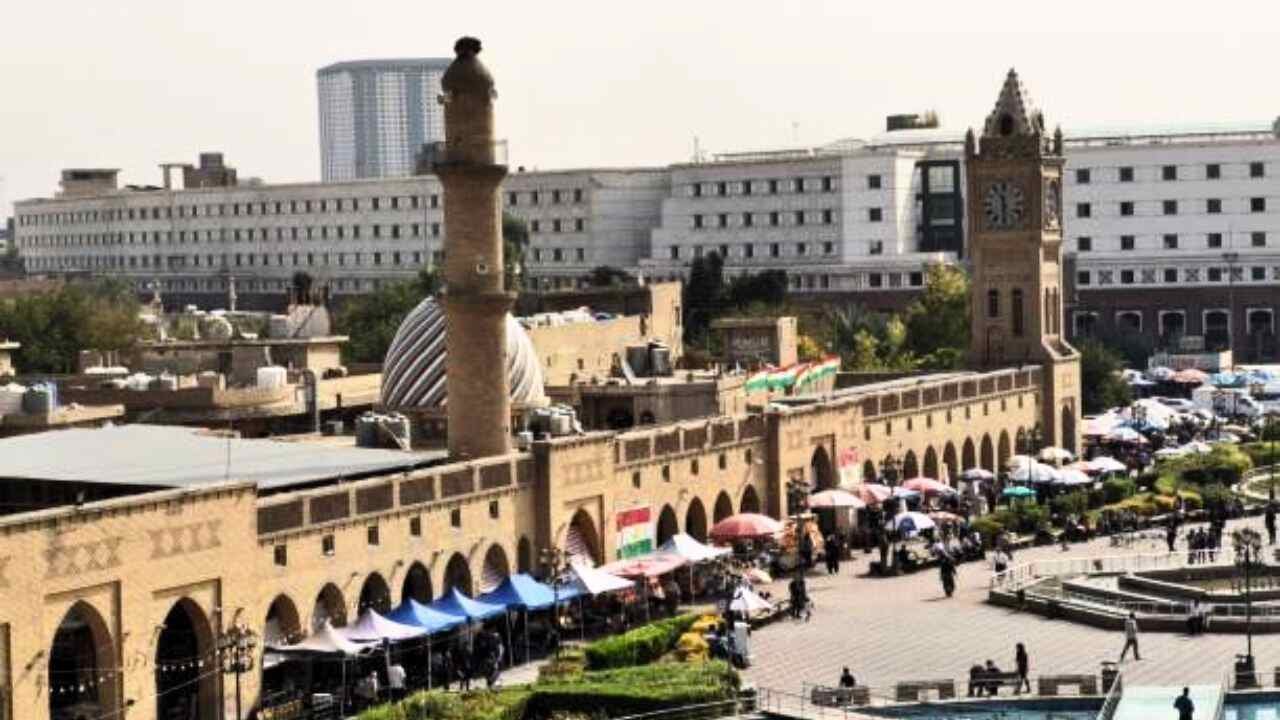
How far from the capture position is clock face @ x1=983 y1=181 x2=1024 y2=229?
9050cm

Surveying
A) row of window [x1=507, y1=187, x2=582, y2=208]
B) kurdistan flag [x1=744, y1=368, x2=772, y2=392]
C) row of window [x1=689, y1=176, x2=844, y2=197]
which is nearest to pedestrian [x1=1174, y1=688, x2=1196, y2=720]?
kurdistan flag [x1=744, y1=368, x2=772, y2=392]

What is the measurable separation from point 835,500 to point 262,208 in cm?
10494

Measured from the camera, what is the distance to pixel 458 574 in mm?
52312

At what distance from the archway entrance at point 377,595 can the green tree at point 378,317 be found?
66.1 meters

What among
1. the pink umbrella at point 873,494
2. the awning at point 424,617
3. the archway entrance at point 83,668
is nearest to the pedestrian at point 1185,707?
the awning at point 424,617

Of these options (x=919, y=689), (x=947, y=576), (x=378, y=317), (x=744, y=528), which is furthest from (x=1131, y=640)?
(x=378, y=317)

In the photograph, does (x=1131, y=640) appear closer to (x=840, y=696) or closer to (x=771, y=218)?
(x=840, y=696)

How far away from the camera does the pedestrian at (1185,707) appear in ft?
134

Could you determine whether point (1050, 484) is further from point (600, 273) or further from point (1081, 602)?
point (600, 273)

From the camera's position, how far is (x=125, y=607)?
138ft

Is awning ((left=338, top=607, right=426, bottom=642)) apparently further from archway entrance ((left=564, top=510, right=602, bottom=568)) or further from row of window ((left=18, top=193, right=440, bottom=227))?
row of window ((left=18, top=193, right=440, bottom=227))

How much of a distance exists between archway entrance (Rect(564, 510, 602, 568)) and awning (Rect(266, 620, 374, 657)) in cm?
1089

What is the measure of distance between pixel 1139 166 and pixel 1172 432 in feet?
150

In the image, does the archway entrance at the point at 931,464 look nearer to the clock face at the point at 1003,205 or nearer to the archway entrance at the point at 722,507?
the clock face at the point at 1003,205
